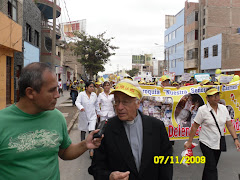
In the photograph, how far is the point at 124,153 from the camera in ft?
6.15

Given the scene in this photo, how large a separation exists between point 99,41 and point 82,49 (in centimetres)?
224

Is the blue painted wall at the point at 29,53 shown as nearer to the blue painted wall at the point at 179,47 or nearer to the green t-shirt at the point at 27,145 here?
the green t-shirt at the point at 27,145

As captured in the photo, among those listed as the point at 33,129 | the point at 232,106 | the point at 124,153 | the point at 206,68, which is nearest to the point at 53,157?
the point at 33,129

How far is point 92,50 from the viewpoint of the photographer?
2547 centimetres

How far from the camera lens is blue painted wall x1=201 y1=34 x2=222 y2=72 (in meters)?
31.4

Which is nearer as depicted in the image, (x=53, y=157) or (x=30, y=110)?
(x=30, y=110)

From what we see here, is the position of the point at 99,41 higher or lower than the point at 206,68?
higher

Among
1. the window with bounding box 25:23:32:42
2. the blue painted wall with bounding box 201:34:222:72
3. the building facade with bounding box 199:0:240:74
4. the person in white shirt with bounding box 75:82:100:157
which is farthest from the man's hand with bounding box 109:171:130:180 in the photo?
the building facade with bounding box 199:0:240:74

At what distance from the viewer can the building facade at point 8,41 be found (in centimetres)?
1177

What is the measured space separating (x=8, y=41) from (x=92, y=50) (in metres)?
13.8

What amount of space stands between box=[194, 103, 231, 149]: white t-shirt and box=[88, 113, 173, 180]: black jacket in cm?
175

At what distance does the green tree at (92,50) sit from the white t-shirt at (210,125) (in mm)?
22494

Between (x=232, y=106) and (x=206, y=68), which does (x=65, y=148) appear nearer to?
(x=232, y=106)

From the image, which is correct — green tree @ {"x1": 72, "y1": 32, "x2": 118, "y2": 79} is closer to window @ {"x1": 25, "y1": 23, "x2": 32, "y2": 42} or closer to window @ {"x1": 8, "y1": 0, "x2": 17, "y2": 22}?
window @ {"x1": 25, "y1": 23, "x2": 32, "y2": 42}
